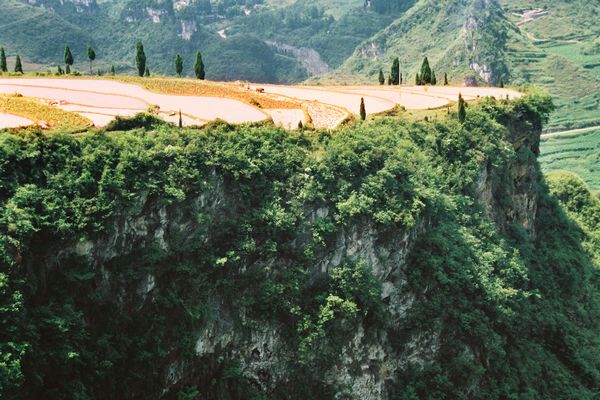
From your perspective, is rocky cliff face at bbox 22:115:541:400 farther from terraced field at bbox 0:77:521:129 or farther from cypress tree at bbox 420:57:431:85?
cypress tree at bbox 420:57:431:85

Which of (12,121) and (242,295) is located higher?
(12,121)

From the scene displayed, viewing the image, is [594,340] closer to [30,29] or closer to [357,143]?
[357,143]

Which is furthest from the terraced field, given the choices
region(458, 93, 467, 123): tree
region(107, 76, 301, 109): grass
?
region(458, 93, 467, 123): tree

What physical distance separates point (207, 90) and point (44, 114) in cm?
1431

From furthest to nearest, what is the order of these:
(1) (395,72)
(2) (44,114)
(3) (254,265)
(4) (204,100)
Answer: (1) (395,72) → (4) (204,100) → (2) (44,114) → (3) (254,265)

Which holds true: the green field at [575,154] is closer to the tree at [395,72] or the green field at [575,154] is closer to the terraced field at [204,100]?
the tree at [395,72]

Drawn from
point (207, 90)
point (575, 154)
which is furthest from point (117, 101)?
point (575, 154)

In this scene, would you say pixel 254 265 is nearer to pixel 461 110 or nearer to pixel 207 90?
pixel 207 90

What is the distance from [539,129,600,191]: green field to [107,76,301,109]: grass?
6945 centimetres

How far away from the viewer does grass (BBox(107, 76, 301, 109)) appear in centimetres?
4210

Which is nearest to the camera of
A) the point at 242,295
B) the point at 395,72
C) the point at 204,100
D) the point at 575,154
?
the point at 242,295

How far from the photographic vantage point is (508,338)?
133 feet

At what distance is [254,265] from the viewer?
29.6 meters

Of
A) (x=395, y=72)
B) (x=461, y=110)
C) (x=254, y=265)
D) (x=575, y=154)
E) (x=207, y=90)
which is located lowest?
(x=575, y=154)
